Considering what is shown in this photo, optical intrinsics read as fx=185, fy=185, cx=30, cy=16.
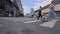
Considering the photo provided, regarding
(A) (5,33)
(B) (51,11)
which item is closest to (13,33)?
(A) (5,33)

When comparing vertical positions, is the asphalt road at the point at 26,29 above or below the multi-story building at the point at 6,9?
below

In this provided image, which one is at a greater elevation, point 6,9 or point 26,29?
point 6,9

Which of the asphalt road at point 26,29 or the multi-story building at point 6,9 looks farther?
the multi-story building at point 6,9

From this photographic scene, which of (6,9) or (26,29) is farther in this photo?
(6,9)

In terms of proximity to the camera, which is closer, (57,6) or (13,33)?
(13,33)

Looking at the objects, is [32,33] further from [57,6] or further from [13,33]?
[57,6]

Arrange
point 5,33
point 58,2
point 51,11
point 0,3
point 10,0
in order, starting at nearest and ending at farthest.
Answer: point 5,33
point 51,11
point 58,2
point 0,3
point 10,0

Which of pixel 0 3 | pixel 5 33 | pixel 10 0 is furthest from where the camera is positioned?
pixel 10 0

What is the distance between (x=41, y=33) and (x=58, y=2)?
759 inches

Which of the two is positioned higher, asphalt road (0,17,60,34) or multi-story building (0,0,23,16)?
multi-story building (0,0,23,16)

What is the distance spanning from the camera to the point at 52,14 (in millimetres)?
11398

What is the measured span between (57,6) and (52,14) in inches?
557

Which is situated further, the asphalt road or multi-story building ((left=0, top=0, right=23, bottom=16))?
multi-story building ((left=0, top=0, right=23, bottom=16))

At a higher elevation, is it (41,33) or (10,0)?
(10,0)
